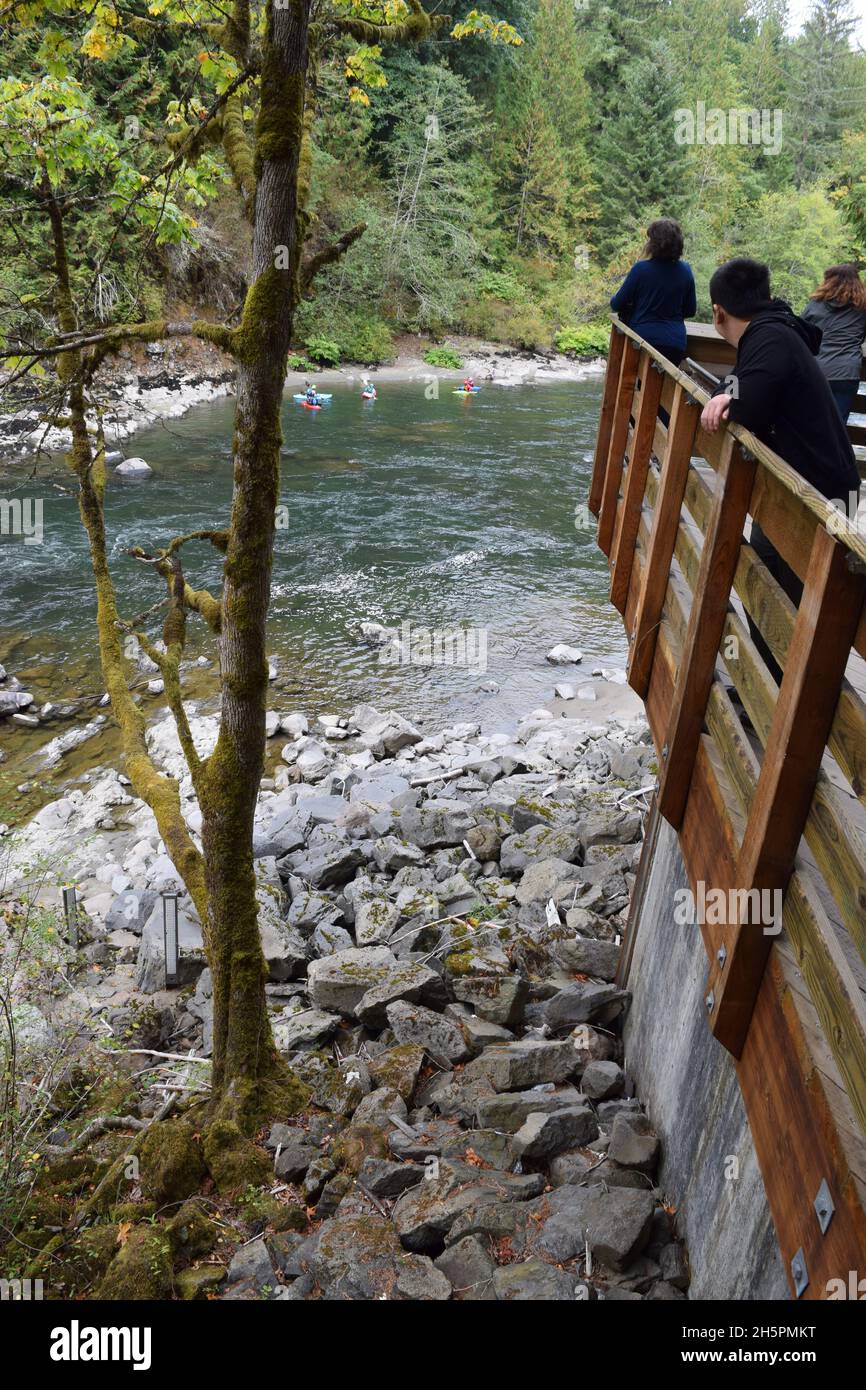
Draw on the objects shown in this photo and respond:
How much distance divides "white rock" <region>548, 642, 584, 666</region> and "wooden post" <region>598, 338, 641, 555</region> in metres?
8.12

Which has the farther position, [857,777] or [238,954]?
[238,954]

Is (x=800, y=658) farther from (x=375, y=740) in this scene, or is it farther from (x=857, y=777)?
(x=375, y=740)

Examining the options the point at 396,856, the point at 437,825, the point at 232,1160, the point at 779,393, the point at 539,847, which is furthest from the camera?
the point at 437,825

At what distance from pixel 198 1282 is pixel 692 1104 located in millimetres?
2266

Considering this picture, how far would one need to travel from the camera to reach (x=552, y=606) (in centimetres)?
1667

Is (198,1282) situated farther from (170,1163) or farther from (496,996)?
(496,996)

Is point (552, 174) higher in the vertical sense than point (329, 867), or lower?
higher

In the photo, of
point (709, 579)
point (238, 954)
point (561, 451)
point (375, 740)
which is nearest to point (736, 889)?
point (709, 579)

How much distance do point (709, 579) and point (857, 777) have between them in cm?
132

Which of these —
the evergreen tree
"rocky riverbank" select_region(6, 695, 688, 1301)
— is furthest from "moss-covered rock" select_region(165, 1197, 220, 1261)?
the evergreen tree

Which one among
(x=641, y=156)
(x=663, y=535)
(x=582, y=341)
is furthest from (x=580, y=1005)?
(x=641, y=156)

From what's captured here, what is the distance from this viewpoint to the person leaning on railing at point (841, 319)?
5.49 meters

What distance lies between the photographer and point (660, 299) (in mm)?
5754

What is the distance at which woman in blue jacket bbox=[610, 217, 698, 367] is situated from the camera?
18.7 feet
